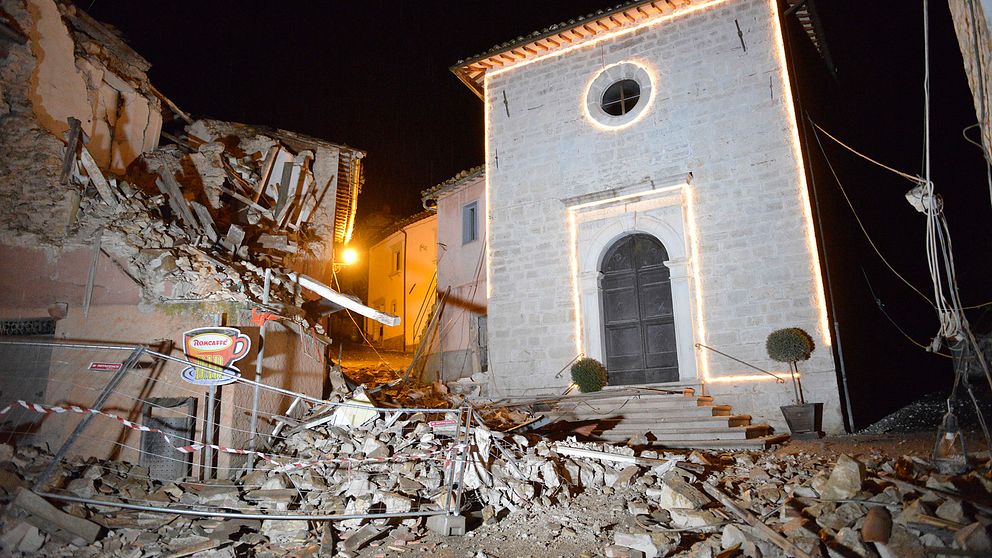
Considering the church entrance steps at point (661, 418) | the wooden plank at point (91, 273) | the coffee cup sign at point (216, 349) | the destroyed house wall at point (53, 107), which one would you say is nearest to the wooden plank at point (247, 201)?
the destroyed house wall at point (53, 107)

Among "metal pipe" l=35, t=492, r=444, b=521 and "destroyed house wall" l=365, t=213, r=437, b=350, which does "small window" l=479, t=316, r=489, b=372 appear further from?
"metal pipe" l=35, t=492, r=444, b=521

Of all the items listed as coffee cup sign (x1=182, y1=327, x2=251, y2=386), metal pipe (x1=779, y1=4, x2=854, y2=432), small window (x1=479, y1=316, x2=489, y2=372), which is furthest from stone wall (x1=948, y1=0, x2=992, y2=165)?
small window (x1=479, y1=316, x2=489, y2=372)

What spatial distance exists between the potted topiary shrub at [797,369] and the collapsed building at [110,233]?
7.77 m

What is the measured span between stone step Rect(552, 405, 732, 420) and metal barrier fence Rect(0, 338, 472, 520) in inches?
100.0

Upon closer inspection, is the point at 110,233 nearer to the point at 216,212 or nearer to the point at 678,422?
the point at 216,212

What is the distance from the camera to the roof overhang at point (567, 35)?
11.1 metres

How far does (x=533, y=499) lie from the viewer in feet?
19.6

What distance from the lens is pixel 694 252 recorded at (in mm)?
10398

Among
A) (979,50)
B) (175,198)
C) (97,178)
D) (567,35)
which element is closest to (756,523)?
(979,50)

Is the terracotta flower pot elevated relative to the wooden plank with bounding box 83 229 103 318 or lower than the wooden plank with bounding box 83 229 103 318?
lower

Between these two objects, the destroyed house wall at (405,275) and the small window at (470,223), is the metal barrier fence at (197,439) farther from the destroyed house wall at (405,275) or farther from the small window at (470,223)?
the destroyed house wall at (405,275)

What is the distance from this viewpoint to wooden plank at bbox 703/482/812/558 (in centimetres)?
399

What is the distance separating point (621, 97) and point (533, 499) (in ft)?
28.8

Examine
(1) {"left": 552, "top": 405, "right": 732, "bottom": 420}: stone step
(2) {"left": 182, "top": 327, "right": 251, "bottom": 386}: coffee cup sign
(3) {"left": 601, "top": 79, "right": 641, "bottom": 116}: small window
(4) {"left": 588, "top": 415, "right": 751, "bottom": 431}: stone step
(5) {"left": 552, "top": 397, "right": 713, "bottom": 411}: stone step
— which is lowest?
(4) {"left": 588, "top": 415, "right": 751, "bottom": 431}: stone step
